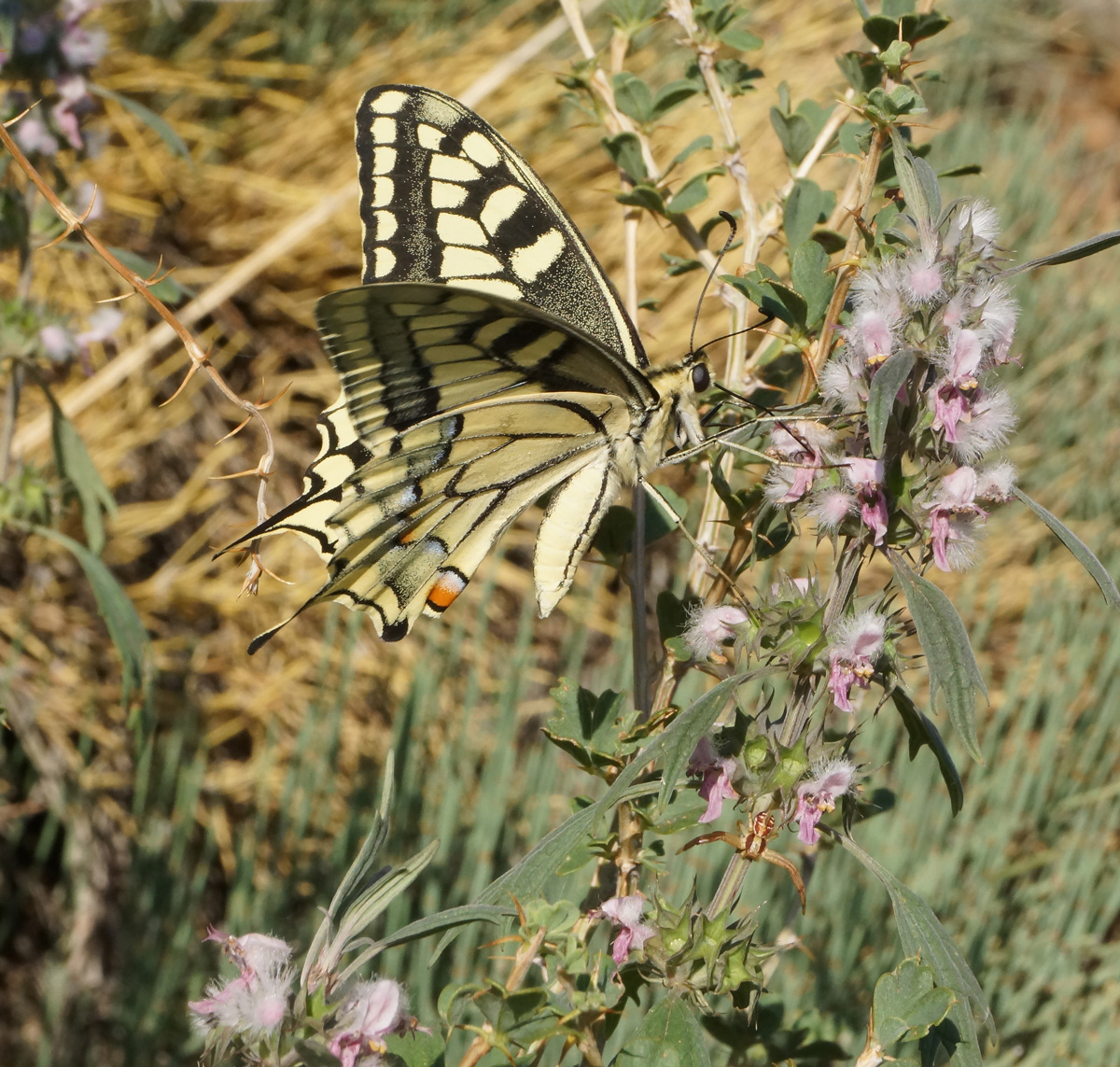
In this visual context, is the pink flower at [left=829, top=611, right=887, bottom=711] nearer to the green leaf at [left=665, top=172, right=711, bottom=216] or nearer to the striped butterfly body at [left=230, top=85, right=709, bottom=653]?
the striped butterfly body at [left=230, top=85, right=709, bottom=653]

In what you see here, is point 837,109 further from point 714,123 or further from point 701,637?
point 714,123

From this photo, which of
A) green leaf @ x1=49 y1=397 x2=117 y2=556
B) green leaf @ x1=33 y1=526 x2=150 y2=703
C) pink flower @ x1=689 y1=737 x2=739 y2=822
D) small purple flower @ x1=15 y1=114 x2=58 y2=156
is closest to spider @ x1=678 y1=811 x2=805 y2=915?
pink flower @ x1=689 y1=737 x2=739 y2=822

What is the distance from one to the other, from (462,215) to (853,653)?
51cm

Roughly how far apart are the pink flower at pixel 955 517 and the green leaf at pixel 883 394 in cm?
8

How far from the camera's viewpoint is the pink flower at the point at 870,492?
1.64 feet

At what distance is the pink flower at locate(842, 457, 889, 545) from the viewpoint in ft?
1.64

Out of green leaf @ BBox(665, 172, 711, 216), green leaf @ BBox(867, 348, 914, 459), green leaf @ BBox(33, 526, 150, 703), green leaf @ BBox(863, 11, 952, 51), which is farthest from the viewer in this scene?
green leaf @ BBox(33, 526, 150, 703)

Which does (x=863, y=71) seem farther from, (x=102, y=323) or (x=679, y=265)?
(x=102, y=323)

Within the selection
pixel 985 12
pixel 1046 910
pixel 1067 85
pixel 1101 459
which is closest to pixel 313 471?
pixel 1046 910

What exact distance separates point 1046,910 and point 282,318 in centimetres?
192

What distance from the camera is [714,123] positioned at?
9.43 feet

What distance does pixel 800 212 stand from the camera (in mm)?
700

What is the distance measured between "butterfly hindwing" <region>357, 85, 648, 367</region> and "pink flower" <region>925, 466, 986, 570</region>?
386 mm

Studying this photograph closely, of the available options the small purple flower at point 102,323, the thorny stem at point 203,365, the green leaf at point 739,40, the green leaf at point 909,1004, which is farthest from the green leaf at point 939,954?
the small purple flower at point 102,323
